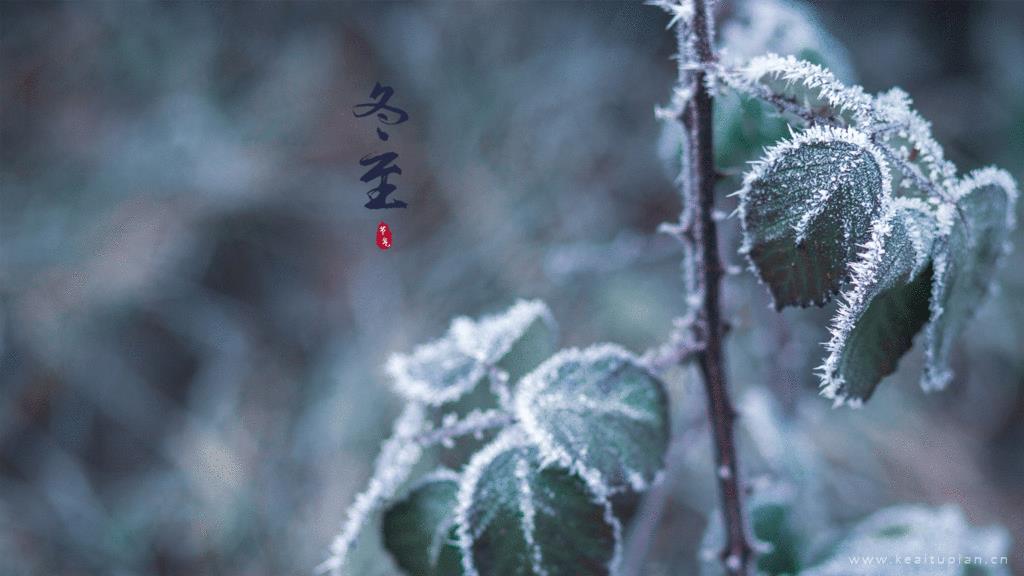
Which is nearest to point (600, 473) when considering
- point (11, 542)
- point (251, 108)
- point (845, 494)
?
point (845, 494)

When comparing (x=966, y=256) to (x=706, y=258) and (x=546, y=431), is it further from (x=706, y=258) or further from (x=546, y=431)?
(x=546, y=431)

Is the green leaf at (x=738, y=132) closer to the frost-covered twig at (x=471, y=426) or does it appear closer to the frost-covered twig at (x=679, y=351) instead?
the frost-covered twig at (x=679, y=351)

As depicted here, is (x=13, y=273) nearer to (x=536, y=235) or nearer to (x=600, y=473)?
(x=536, y=235)

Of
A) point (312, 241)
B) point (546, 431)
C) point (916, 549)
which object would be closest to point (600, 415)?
point (546, 431)

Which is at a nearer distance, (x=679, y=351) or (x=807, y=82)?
(x=807, y=82)

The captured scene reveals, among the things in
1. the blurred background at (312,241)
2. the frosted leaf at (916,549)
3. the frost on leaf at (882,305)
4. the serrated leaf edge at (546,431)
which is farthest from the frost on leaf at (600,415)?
the blurred background at (312,241)

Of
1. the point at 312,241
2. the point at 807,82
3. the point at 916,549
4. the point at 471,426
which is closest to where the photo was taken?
the point at 807,82

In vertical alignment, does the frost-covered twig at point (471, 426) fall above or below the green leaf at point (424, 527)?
above
